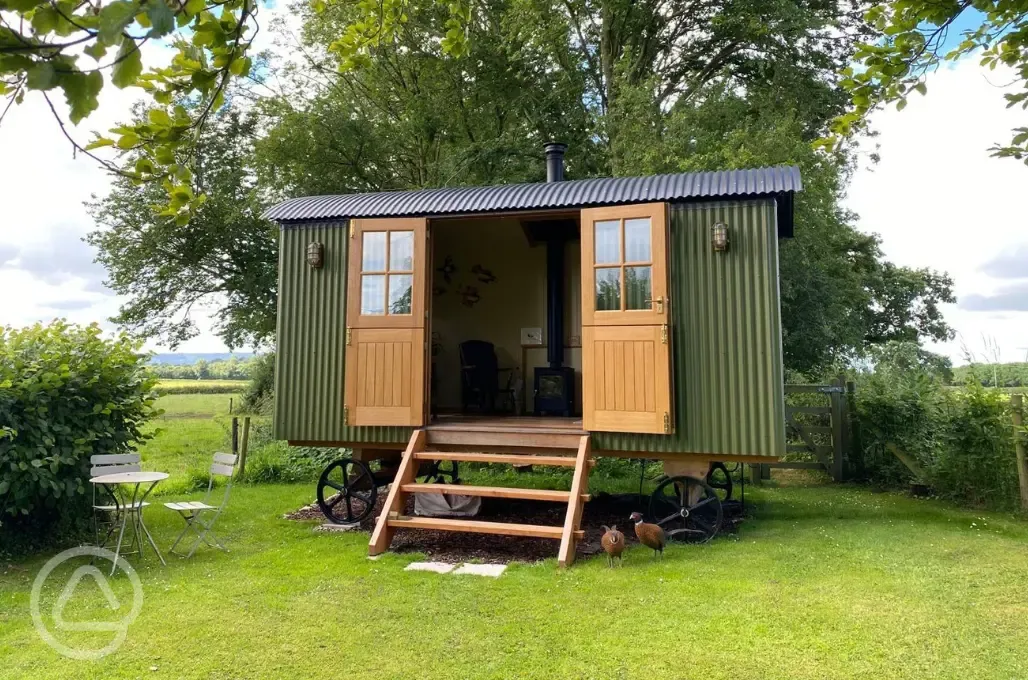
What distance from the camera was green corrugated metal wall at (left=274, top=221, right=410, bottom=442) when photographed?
5.87 meters

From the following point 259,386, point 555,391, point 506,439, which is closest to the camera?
point 506,439

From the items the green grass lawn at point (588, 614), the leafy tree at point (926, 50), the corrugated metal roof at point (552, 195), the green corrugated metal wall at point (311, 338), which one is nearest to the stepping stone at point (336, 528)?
the green grass lawn at point (588, 614)

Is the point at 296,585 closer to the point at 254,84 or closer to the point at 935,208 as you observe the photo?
the point at 935,208

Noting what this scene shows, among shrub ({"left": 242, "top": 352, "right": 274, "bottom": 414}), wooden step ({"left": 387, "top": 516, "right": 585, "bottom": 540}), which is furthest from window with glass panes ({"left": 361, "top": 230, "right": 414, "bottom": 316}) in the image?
shrub ({"left": 242, "top": 352, "right": 274, "bottom": 414})

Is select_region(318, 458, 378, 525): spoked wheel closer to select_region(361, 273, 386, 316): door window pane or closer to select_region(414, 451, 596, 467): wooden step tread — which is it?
select_region(414, 451, 596, 467): wooden step tread

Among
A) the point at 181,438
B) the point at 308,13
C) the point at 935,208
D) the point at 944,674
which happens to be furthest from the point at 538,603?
the point at 308,13

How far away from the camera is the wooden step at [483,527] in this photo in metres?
4.54

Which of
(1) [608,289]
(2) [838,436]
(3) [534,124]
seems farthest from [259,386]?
(2) [838,436]

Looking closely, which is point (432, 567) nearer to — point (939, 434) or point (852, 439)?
point (939, 434)

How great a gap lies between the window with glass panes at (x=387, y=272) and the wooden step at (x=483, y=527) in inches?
69.2

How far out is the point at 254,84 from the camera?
13336 millimetres

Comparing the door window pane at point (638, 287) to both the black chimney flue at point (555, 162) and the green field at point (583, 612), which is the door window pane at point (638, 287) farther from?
the green field at point (583, 612)

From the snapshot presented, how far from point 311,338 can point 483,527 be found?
2.42 metres

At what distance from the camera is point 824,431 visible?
7.92 meters
